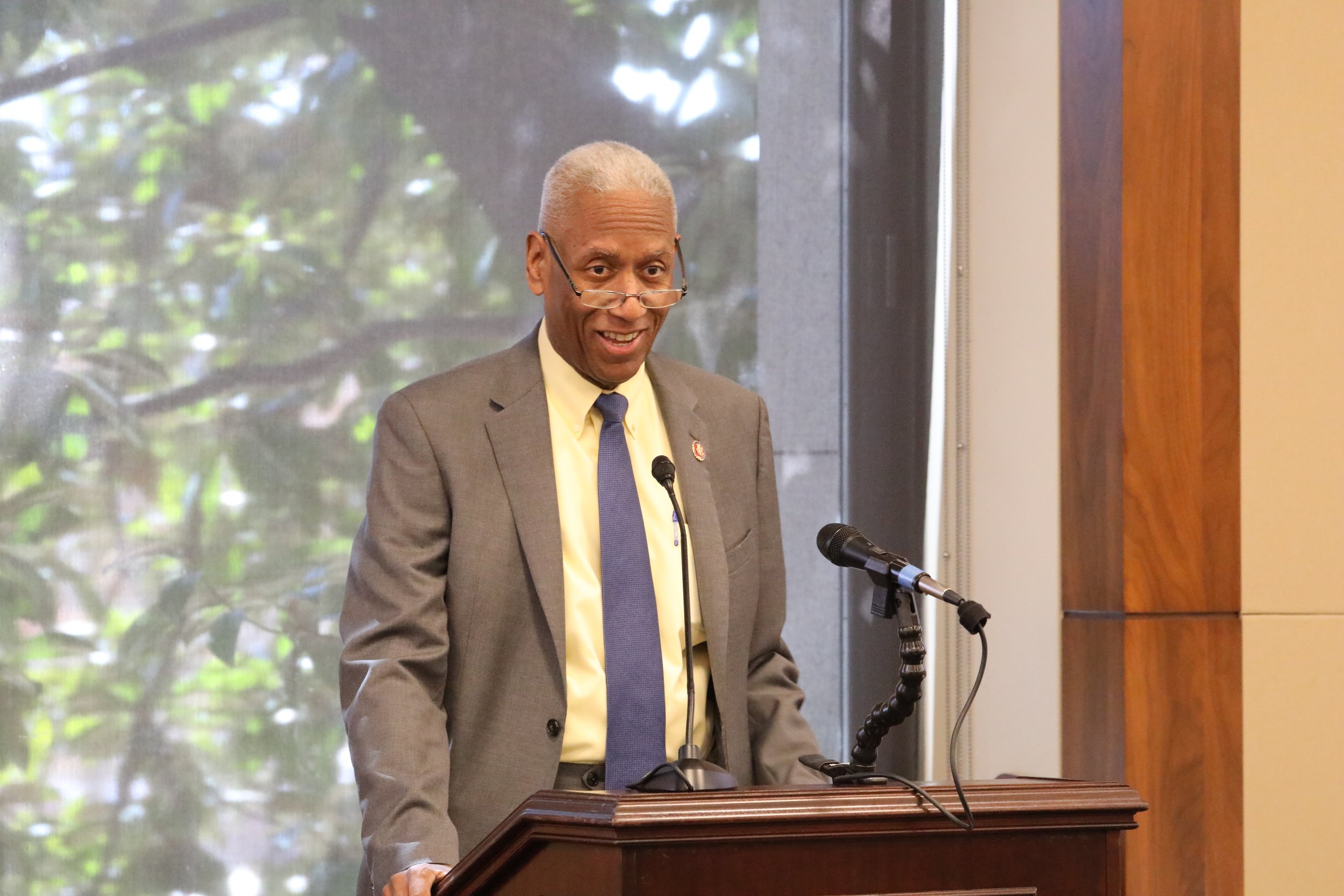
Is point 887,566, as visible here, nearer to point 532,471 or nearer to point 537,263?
point 532,471

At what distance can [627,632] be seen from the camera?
2.21 m

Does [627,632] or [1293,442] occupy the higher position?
[1293,442]

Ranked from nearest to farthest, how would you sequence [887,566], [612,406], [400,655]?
1. [887,566]
2. [400,655]
3. [612,406]

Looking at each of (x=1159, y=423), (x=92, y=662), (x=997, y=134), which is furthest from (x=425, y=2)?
(x=1159, y=423)

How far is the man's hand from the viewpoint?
177cm

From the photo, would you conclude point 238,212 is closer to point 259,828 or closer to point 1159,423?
point 259,828

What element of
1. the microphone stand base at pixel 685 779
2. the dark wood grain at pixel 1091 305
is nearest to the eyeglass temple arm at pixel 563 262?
the microphone stand base at pixel 685 779

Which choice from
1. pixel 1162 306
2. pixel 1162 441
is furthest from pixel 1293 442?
pixel 1162 306

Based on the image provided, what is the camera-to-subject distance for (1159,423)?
3.19 m

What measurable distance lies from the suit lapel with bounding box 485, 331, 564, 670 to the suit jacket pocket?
32 centimetres

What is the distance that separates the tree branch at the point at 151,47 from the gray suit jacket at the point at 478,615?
139cm

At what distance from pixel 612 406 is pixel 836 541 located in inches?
29.0

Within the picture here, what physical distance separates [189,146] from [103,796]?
58.6 inches

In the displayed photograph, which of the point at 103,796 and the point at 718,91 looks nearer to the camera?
the point at 103,796
